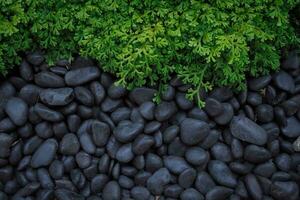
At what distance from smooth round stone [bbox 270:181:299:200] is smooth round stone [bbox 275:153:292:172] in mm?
148

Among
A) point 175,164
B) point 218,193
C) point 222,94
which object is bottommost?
point 218,193

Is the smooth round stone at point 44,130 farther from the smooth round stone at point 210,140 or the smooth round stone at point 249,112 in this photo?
the smooth round stone at point 249,112

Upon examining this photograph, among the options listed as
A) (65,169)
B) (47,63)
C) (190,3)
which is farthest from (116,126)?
(190,3)

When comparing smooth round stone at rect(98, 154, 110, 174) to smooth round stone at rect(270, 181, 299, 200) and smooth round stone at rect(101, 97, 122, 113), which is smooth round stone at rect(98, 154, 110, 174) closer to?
smooth round stone at rect(101, 97, 122, 113)

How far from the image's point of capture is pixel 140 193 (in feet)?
11.4

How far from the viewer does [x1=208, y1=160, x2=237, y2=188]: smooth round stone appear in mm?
3457

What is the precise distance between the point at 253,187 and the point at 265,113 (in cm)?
60

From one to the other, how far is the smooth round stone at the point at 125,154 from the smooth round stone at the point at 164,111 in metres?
0.32

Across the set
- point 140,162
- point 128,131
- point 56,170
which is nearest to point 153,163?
point 140,162

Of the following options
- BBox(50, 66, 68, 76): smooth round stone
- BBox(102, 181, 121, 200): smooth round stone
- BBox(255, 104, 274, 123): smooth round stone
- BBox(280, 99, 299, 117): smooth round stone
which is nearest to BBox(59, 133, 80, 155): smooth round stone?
BBox(102, 181, 121, 200): smooth round stone

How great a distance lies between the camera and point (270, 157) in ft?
11.6

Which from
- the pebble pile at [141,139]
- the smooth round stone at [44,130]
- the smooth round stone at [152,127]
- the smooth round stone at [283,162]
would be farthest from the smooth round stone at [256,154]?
the smooth round stone at [44,130]

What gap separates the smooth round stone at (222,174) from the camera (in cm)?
346

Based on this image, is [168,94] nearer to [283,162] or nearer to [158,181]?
[158,181]
